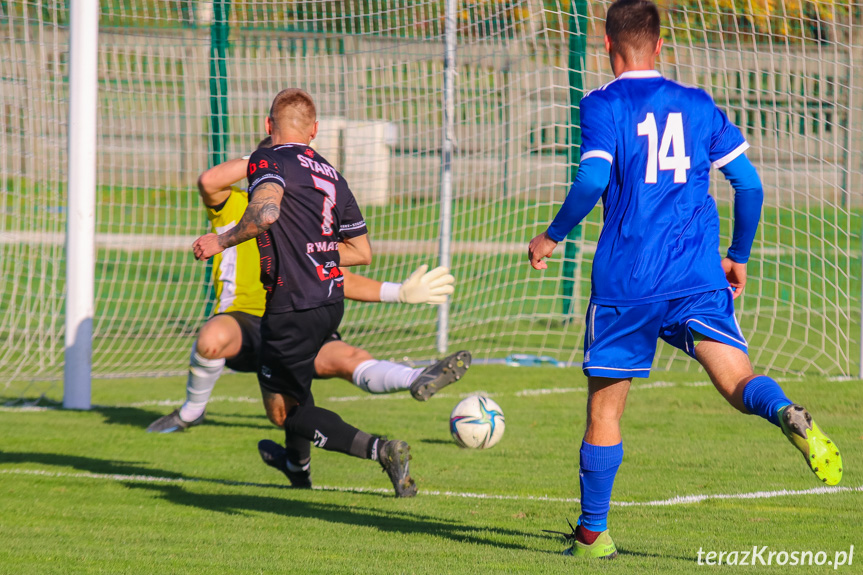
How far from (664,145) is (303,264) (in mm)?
1740

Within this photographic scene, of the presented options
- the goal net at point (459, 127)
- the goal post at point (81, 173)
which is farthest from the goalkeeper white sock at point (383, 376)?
the goal net at point (459, 127)

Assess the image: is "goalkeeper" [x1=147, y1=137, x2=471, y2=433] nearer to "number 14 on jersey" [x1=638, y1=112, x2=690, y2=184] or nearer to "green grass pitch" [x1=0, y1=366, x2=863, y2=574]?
"green grass pitch" [x1=0, y1=366, x2=863, y2=574]

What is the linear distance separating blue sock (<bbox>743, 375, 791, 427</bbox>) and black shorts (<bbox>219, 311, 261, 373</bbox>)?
10.8ft

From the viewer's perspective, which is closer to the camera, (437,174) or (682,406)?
(682,406)

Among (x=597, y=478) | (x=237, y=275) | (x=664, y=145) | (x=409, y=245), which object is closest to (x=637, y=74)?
(x=664, y=145)

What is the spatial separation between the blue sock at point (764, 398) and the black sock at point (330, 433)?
190 cm

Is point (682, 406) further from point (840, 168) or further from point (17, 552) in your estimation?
point (17, 552)

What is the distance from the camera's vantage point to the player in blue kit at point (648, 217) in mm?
3375

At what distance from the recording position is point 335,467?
5.68 meters

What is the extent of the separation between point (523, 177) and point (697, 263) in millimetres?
6374

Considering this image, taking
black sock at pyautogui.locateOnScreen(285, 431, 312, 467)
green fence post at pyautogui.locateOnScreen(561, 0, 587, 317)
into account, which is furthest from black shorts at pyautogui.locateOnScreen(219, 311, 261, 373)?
green fence post at pyautogui.locateOnScreen(561, 0, 587, 317)

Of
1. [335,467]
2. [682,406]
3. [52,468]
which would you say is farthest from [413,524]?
[682,406]

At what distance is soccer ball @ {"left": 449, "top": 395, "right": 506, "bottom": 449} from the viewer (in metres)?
5.34

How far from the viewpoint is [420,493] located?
4934mm
